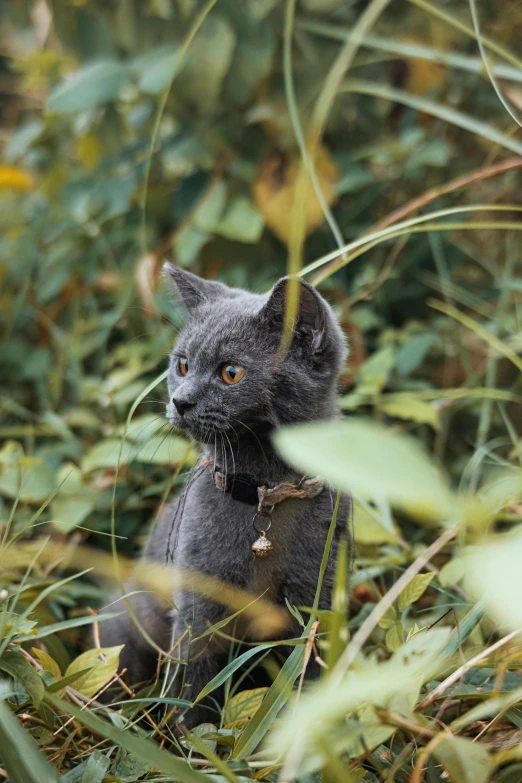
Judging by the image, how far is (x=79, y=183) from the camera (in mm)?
2584

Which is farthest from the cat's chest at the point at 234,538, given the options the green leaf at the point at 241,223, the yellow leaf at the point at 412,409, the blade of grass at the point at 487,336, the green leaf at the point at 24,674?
the green leaf at the point at 241,223

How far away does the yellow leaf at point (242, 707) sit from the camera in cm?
121

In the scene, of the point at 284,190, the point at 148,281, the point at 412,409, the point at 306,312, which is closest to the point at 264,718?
the point at 306,312

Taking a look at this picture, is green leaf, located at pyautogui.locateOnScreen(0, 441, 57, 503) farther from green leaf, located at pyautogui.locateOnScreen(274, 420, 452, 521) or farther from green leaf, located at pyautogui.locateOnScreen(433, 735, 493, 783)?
green leaf, located at pyautogui.locateOnScreen(274, 420, 452, 521)

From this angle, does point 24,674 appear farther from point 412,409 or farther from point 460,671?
point 412,409

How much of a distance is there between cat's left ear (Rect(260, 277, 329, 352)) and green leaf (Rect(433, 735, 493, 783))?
739mm

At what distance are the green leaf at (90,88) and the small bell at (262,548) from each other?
1.56m

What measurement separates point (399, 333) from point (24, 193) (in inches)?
69.1

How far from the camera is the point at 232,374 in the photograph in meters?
1.37

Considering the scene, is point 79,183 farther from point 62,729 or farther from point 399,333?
point 62,729

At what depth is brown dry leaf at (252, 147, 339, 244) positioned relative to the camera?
2.32 metres

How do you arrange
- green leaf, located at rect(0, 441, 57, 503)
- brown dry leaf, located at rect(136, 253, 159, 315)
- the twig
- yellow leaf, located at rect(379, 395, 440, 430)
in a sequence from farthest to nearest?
brown dry leaf, located at rect(136, 253, 159, 315)
yellow leaf, located at rect(379, 395, 440, 430)
green leaf, located at rect(0, 441, 57, 503)
the twig

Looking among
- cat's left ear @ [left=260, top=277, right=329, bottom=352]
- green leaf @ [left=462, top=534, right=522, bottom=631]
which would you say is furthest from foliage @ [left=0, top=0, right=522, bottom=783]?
green leaf @ [left=462, top=534, right=522, bottom=631]

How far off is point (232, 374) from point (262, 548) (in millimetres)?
339
